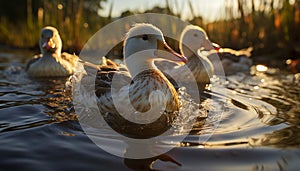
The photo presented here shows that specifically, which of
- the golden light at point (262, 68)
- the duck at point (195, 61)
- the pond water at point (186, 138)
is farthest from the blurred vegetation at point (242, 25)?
the pond water at point (186, 138)

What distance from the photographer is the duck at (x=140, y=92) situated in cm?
339

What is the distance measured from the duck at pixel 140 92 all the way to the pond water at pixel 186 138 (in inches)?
15.0

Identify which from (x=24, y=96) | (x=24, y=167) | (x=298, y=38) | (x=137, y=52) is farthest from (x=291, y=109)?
(x=298, y=38)

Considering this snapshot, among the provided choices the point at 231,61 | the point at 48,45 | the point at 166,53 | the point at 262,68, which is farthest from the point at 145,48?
the point at 262,68

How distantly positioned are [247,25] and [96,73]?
22.6ft

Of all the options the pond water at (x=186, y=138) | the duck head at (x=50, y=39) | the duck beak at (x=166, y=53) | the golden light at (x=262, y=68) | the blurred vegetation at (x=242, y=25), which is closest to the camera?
the pond water at (x=186, y=138)

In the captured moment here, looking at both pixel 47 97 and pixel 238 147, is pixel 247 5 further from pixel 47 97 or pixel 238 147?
pixel 238 147

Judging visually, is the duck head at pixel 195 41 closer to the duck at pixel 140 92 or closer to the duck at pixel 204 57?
the duck at pixel 204 57

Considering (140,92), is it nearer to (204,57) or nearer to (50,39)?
(204,57)

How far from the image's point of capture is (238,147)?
8.57 feet

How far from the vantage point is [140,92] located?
3424mm

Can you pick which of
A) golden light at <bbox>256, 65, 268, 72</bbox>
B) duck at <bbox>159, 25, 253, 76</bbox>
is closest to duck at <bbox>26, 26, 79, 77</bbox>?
duck at <bbox>159, 25, 253, 76</bbox>

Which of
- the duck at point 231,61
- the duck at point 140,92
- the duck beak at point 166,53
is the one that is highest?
the duck beak at point 166,53

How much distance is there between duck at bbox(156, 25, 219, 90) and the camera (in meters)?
6.05
